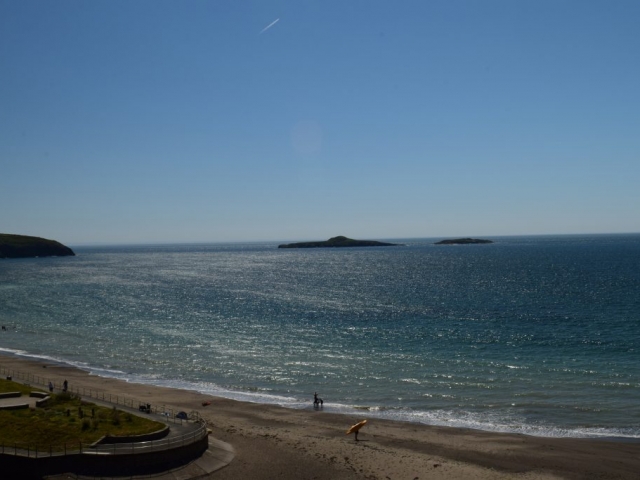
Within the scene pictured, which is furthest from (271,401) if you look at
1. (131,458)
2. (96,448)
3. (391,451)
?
(96,448)

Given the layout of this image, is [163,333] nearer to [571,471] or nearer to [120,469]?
[120,469]

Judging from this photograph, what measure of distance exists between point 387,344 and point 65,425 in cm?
3688

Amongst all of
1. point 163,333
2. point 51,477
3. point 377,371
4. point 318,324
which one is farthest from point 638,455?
point 163,333

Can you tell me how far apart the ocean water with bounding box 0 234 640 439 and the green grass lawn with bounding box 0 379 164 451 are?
13.9 meters

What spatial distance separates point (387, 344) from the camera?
61156 millimetres

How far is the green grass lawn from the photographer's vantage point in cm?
2822

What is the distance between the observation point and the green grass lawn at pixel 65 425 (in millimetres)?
28219

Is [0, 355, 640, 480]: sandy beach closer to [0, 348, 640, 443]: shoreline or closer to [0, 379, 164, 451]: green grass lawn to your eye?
[0, 348, 640, 443]: shoreline

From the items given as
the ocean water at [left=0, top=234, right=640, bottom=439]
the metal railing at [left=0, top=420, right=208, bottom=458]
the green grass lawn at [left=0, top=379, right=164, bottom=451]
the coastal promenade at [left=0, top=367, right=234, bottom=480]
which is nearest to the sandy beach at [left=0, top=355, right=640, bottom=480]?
the coastal promenade at [left=0, top=367, right=234, bottom=480]

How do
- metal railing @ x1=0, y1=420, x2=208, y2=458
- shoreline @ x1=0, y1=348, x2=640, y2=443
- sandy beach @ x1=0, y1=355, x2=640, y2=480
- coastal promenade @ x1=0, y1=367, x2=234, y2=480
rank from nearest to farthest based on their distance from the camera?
coastal promenade @ x1=0, y1=367, x2=234, y2=480 < metal railing @ x1=0, y1=420, x2=208, y2=458 < sandy beach @ x1=0, y1=355, x2=640, y2=480 < shoreline @ x1=0, y1=348, x2=640, y2=443

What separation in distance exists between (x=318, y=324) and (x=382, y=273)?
267 feet

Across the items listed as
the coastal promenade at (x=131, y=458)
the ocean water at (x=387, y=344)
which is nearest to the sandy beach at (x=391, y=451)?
the coastal promenade at (x=131, y=458)

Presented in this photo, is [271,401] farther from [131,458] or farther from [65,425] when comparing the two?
[131,458]

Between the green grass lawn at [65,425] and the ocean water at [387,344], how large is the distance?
13.9 m
